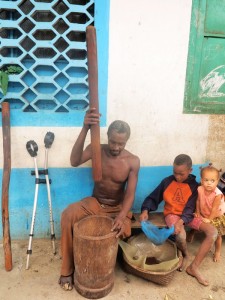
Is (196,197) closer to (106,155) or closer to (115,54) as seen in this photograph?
(106,155)

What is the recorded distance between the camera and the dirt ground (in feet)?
9.04

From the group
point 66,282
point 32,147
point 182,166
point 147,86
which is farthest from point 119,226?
point 147,86

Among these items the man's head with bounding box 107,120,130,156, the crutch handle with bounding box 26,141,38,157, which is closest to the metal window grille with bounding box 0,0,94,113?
the crutch handle with bounding box 26,141,38,157

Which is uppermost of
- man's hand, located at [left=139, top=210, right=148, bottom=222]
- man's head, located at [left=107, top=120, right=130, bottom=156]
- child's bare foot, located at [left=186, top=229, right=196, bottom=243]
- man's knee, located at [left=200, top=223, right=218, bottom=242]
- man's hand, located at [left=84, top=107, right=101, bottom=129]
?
man's hand, located at [left=84, top=107, right=101, bottom=129]

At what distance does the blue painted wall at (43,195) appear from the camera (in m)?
3.41

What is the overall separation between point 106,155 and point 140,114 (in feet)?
2.33

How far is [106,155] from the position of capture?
3.12 metres

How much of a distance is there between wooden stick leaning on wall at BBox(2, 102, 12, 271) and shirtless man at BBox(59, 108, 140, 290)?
567 millimetres

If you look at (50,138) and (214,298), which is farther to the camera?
(50,138)

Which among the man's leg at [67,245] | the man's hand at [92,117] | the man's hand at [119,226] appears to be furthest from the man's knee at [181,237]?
the man's hand at [92,117]

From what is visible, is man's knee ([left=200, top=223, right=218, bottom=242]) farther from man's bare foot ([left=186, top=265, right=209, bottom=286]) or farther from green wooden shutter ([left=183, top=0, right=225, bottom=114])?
green wooden shutter ([left=183, top=0, right=225, bottom=114])

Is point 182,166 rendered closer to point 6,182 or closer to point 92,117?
point 92,117

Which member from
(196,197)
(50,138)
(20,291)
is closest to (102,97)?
(50,138)

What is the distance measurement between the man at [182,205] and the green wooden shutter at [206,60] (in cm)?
79
